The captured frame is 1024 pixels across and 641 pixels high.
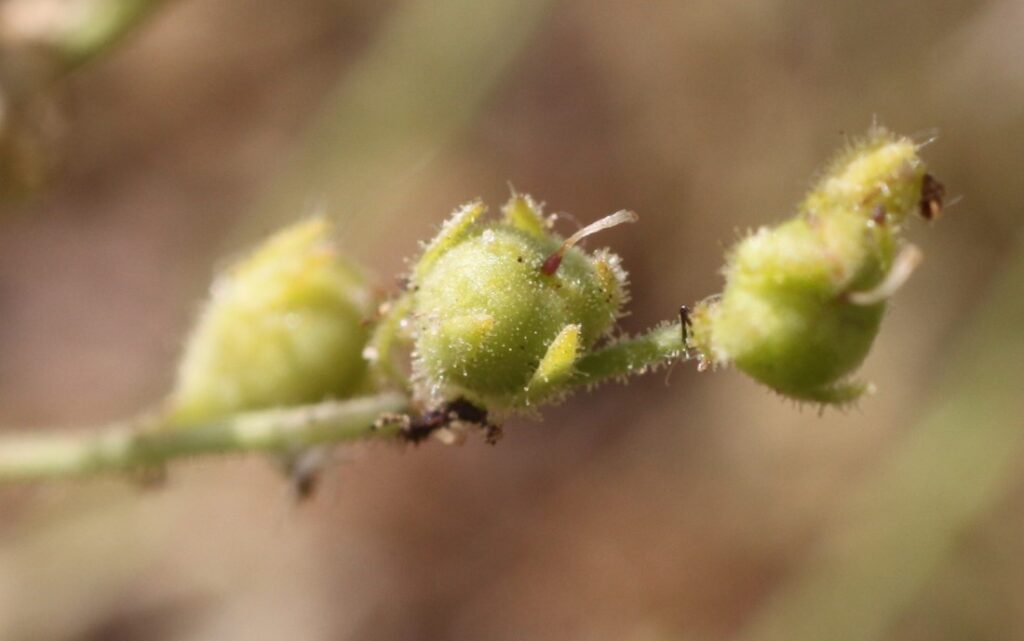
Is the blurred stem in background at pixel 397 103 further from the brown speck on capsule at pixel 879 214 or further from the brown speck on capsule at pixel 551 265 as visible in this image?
the brown speck on capsule at pixel 879 214

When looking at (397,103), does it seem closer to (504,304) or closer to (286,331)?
(286,331)

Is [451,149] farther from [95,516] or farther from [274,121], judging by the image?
[95,516]

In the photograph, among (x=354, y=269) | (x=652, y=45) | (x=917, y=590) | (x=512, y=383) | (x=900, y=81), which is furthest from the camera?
(x=652, y=45)

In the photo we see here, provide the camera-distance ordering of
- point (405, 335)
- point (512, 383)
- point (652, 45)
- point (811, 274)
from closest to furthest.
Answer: point (811, 274) < point (512, 383) < point (405, 335) < point (652, 45)

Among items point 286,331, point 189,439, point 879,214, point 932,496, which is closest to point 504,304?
point 879,214

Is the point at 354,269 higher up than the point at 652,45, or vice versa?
the point at 652,45

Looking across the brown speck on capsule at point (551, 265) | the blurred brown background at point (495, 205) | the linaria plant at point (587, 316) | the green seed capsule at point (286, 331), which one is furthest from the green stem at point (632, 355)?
the blurred brown background at point (495, 205)

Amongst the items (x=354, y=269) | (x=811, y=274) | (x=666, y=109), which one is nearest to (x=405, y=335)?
(x=354, y=269)

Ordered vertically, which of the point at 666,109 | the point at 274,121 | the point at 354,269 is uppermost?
the point at 274,121
